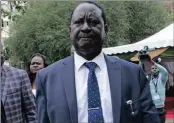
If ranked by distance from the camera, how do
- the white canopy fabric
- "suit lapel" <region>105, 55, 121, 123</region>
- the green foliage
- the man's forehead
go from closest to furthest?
"suit lapel" <region>105, 55, 121, 123</region> → the man's forehead → the white canopy fabric → the green foliage

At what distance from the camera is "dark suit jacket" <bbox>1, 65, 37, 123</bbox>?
10.4ft

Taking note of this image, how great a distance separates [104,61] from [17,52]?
30253 millimetres

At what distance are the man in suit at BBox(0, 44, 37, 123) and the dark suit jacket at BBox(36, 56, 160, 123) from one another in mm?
949

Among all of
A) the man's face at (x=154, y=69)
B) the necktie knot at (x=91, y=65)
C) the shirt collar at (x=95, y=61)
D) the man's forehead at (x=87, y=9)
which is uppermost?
the man's forehead at (x=87, y=9)

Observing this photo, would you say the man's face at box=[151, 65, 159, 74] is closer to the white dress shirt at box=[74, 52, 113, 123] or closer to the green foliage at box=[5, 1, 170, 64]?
the white dress shirt at box=[74, 52, 113, 123]

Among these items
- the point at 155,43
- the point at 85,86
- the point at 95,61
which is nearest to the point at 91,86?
the point at 85,86

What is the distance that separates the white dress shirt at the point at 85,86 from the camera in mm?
2164

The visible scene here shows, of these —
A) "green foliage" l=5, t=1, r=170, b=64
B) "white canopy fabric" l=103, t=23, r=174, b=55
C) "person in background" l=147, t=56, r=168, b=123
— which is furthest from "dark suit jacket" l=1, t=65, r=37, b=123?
"green foliage" l=5, t=1, r=170, b=64

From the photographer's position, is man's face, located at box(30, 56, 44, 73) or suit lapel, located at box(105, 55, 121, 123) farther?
man's face, located at box(30, 56, 44, 73)

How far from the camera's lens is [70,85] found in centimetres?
221

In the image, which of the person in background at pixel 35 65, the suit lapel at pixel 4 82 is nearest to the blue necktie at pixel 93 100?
the suit lapel at pixel 4 82

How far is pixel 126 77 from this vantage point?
2.23 metres

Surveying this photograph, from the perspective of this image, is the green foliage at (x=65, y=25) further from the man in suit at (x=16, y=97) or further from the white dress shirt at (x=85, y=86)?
the white dress shirt at (x=85, y=86)

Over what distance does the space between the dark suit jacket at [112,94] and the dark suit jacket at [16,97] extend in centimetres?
95
